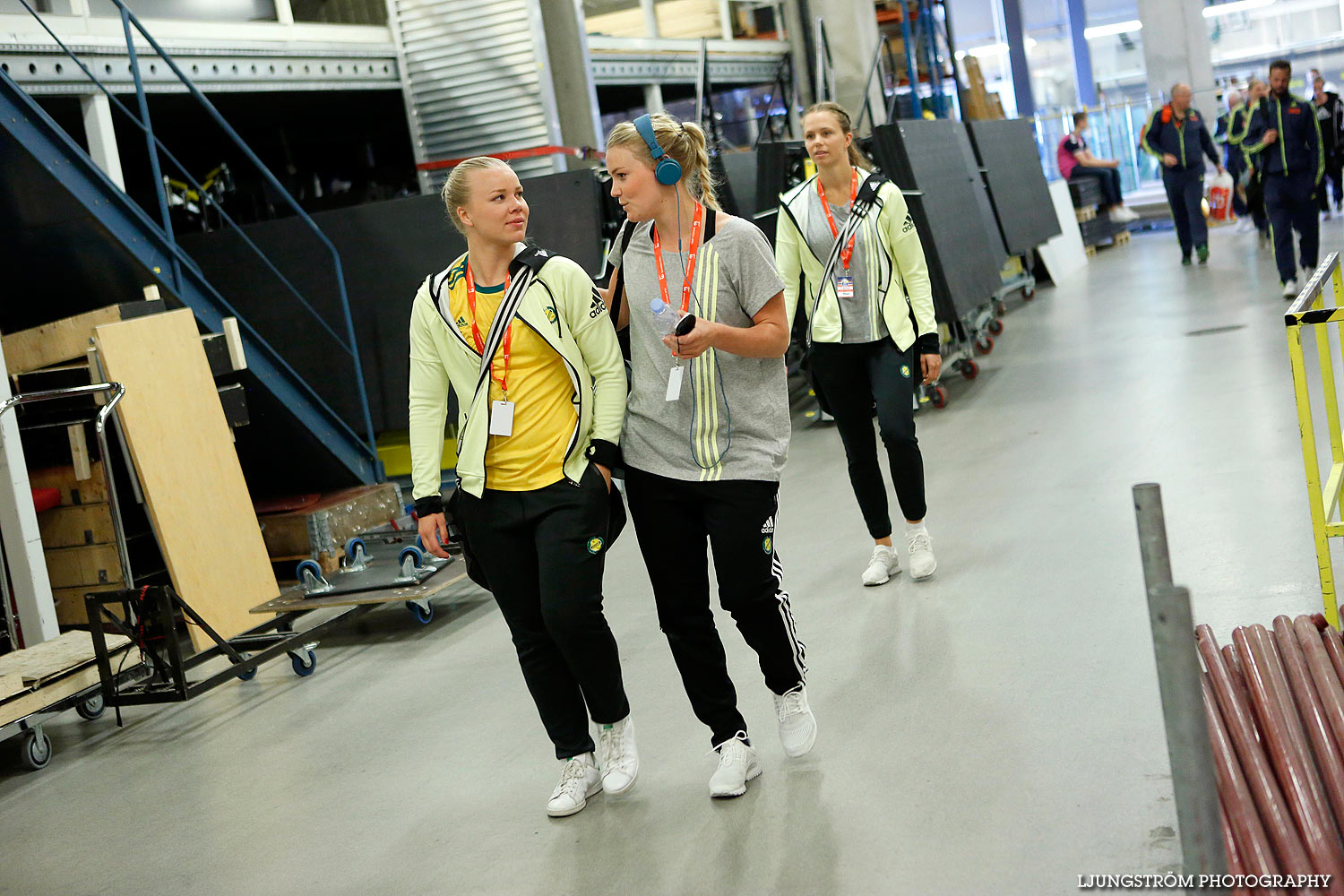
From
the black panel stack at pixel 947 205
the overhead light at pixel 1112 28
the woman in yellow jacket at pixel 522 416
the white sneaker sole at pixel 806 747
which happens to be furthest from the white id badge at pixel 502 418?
the overhead light at pixel 1112 28

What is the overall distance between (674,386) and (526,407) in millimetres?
395

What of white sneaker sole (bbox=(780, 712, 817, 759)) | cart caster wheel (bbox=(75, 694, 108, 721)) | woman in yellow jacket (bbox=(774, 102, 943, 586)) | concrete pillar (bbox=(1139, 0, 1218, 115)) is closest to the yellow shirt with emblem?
white sneaker sole (bbox=(780, 712, 817, 759))

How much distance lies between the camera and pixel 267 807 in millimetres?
3742

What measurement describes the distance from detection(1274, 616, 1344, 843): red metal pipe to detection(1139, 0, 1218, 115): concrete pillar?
21474mm

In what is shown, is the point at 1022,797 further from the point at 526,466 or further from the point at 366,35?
the point at 366,35

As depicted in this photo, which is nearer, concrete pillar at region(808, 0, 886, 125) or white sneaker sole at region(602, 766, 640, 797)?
→ white sneaker sole at region(602, 766, 640, 797)

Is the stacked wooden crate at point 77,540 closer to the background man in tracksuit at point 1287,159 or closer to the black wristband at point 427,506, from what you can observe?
the black wristband at point 427,506

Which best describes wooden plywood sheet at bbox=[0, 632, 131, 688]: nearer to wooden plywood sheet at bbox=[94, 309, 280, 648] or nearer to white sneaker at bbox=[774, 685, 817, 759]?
wooden plywood sheet at bbox=[94, 309, 280, 648]

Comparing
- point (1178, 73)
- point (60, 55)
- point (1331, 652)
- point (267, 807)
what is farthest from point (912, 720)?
point (1178, 73)

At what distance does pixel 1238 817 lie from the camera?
239 cm

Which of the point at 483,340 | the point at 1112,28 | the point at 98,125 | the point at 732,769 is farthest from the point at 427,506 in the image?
the point at 1112,28

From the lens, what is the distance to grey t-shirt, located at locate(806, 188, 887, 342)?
4.50 metres

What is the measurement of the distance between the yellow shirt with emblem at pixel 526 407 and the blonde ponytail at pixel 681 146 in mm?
445

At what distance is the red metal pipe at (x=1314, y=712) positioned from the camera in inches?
97.4
